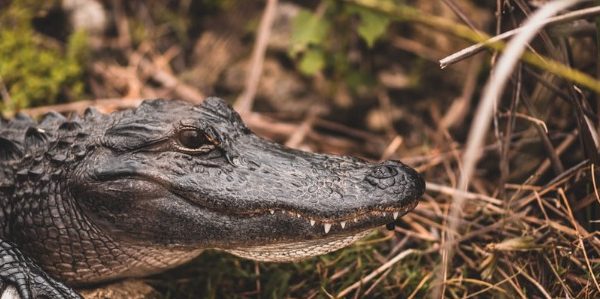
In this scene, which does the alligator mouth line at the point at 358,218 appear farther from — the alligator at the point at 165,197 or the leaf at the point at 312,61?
the leaf at the point at 312,61

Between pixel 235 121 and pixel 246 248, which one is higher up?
pixel 235 121

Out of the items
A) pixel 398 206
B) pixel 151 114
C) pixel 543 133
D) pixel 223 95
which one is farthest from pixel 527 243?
pixel 223 95

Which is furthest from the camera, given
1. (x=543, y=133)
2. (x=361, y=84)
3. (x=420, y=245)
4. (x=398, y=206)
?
(x=361, y=84)

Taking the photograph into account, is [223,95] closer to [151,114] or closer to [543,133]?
[151,114]

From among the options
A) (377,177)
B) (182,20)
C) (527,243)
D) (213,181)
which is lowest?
(527,243)

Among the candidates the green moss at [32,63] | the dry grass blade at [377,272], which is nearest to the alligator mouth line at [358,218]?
the dry grass blade at [377,272]

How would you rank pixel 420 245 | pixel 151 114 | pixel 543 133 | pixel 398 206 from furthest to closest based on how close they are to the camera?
1. pixel 420 245
2. pixel 543 133
3. pixel 151 114
4. pixel 398 206
